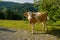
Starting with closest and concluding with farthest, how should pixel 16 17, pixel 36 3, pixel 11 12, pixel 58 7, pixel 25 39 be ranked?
pixel 25 39, pixel 58 7, pixel 36 3, pixel 16 17, pixel 11 12

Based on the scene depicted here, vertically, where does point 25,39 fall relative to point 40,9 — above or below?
below

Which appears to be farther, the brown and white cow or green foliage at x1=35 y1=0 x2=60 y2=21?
green foliage at x1=35 y1=0 x2=60 y2=21

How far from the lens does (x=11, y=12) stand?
32.5 metres

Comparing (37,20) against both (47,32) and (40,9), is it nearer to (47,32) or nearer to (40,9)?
(47,32)

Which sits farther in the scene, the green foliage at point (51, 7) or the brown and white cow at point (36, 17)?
the green foliage at point (51, 7)

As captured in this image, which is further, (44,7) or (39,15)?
(44,7)

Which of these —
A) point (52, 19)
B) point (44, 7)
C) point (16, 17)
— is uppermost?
point (44, 7)

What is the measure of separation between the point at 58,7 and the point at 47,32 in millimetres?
2280

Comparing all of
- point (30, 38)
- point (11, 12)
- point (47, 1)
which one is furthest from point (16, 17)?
point (30, 38)

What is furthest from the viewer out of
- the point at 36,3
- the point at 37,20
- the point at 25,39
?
the point at 36,3

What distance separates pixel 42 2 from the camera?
13.9m

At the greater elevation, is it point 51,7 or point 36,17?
point 51,7

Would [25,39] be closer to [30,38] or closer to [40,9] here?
[30,38]

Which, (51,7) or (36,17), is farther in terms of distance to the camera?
(51,7)
